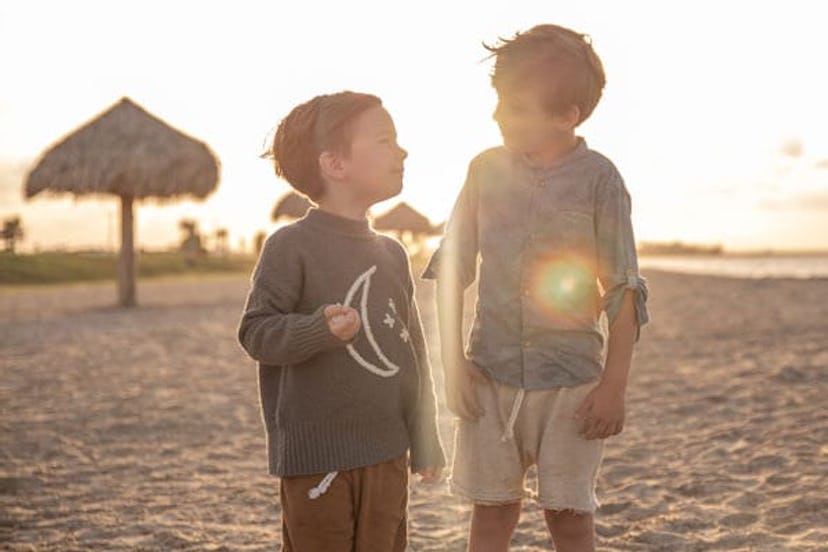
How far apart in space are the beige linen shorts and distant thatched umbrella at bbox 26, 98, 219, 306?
15.2 metres

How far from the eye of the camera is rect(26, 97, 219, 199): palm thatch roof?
16.8m

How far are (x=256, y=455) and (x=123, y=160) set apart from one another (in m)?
13.1

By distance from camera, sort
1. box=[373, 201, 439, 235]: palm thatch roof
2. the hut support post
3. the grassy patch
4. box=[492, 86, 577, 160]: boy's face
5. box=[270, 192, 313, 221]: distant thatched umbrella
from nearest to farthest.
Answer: box=[492, 86, 577, 160]: boy's face < the hut support post < the grassy patch < box=[270, 192, 313, 221]: distant thatched umbrella < box=[373, 201, 439, 235]: palm thatch roof

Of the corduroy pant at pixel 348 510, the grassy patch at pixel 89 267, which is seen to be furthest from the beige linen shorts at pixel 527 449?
the grassy patch at pixel 89 267

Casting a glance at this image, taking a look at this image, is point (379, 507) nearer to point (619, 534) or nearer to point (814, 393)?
point (619, 534)

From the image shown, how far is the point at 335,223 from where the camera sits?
6.75 feet

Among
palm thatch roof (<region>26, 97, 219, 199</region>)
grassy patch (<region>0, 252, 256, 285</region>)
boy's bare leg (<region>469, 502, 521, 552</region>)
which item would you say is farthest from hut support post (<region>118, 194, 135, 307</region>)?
boy's bare leg (<region>469, 502, 521, 552</region>)

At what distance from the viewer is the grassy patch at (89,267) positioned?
30.9 m

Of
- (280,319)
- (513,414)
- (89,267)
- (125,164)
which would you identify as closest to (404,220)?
(89,267)

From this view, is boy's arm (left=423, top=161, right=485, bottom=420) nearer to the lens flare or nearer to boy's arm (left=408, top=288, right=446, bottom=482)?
boy's arm (left=408, top=288, right=446, bottom=482)

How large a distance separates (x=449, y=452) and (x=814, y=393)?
268 centimetres

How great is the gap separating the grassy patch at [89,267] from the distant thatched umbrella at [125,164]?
30.4 feet

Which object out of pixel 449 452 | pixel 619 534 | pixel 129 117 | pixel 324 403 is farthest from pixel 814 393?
pixel 129 117

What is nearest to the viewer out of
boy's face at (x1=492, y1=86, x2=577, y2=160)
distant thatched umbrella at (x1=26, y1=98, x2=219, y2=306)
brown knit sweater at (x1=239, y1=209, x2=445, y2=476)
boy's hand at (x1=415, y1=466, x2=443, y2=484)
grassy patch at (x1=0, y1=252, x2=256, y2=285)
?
brown knit sweater at (x1=239, y1=209, x2=445, y2=476)
